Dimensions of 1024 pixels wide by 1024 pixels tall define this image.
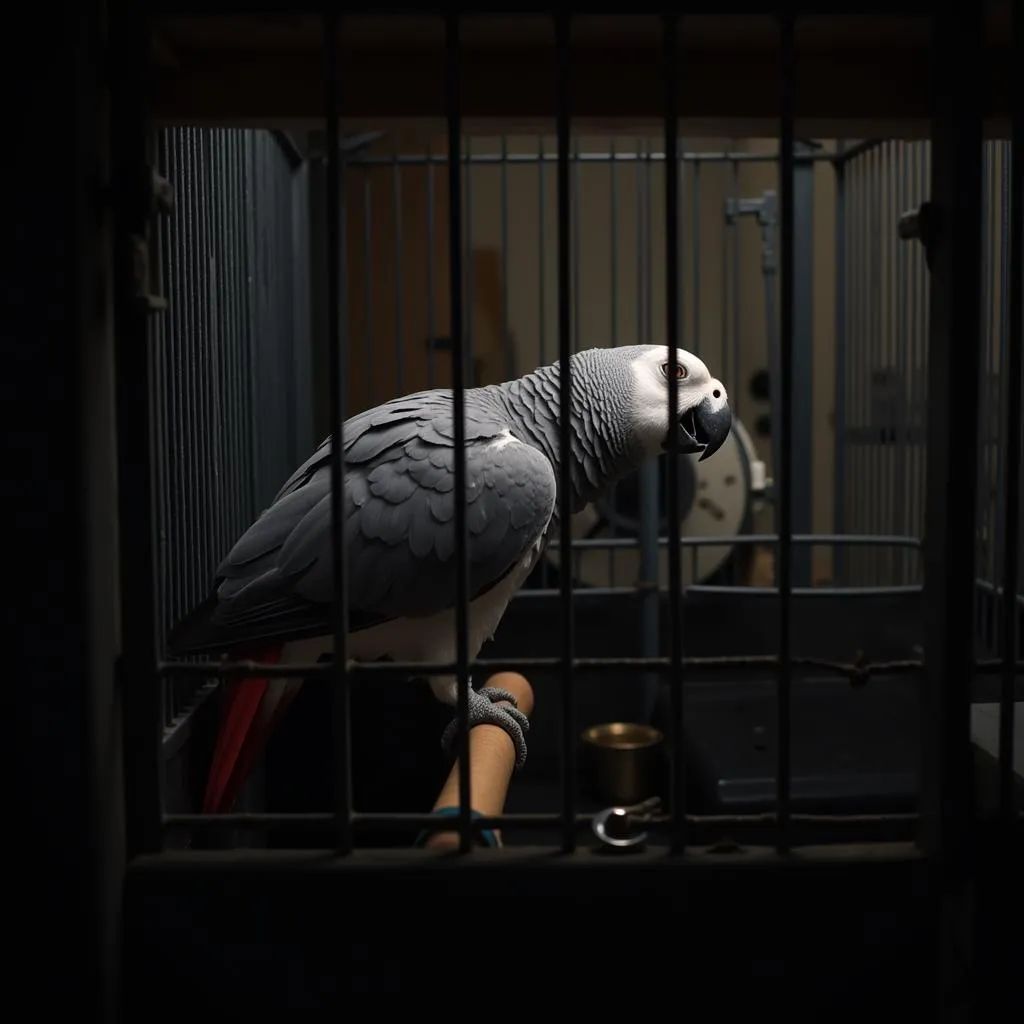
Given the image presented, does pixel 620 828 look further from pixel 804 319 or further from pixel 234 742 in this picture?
pixel 804 319

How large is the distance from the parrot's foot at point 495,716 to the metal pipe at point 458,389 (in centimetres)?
45

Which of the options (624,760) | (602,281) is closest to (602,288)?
(602,281)

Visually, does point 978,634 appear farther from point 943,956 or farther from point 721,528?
point 943,956

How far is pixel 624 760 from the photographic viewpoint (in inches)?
65.7

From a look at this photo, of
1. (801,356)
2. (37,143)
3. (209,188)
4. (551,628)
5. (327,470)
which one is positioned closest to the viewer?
(37,143)

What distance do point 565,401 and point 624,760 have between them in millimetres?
1256

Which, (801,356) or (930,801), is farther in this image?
(801,356)

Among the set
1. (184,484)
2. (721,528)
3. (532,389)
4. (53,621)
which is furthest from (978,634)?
(53,621)

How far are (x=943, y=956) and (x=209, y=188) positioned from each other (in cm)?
97

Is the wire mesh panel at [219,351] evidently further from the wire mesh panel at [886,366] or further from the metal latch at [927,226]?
the wire mesh panel at [886,366]

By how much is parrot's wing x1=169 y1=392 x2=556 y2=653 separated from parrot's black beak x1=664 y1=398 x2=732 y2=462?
0.22 meters

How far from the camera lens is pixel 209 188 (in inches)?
42.7

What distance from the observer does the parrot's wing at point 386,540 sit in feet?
2.90

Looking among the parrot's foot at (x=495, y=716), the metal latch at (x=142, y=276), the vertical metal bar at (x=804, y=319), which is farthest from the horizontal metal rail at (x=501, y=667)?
the vertical metal bar at (x=804, y=319)
